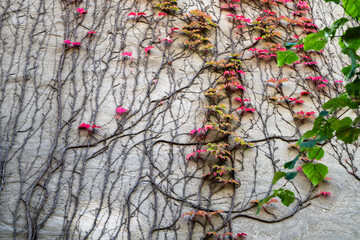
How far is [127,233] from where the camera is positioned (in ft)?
8.55

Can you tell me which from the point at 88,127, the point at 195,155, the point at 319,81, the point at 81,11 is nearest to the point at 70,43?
the point at 81,11

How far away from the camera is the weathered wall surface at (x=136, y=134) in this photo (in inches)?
105

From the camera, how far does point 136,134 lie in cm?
308

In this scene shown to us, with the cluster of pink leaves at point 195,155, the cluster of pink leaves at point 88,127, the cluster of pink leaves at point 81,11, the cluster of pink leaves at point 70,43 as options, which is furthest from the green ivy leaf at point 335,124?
the cluster of pink leaves at point 81,11

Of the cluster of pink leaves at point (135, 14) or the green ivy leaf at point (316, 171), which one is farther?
the cluster of pink leaves at point (135, 14)

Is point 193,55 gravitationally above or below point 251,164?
above

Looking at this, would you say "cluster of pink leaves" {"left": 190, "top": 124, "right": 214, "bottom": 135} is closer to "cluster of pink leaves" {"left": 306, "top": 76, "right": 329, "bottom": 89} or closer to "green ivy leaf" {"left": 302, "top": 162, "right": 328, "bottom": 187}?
"cluster of pink leaves" {"left": 306, "top": 76, "right": 329, "bottom": 89}

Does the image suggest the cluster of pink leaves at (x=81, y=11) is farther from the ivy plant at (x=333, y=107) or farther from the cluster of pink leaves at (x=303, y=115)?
the ivy plant at (x=333, y=107)

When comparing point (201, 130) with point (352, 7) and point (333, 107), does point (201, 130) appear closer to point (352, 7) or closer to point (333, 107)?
point (333, 107)

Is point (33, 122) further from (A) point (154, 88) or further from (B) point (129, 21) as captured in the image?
(B) point (129, 21)

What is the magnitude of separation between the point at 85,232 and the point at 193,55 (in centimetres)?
202

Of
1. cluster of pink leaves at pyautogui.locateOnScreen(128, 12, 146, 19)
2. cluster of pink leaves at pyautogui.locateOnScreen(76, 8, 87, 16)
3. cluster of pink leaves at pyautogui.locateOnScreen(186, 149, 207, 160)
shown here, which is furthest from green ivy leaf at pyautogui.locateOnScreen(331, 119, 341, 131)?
cluster of pink leaves at pyautogui.locateOnScreen(76, 8, 87, 16)

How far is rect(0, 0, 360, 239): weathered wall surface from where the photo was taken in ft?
8.79

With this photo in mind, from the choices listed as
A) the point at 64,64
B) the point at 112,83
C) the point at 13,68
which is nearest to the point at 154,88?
the point at 112,83
